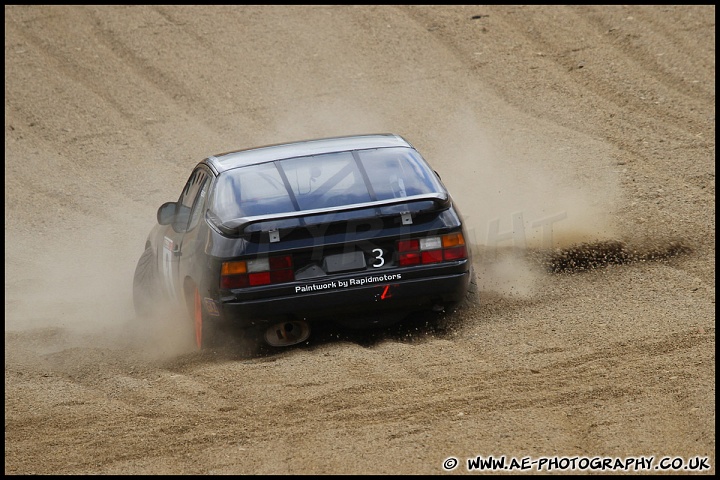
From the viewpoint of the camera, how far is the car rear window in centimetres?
783

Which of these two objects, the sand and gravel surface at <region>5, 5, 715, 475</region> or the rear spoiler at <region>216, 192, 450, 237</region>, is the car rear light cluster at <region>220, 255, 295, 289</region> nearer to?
the rear spoiler at <region>216, 192, 450, 237</region>

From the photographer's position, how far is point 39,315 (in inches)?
410

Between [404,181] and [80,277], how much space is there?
18.4ft

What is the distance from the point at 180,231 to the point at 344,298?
73.4 inches

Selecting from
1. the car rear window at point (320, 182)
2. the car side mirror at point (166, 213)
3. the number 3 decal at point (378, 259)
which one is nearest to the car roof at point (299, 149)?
the car rear window at point (320, 182)

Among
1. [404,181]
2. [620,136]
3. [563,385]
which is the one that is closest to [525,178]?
[620,136]

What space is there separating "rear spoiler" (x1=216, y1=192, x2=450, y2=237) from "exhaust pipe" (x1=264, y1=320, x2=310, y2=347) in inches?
32.4

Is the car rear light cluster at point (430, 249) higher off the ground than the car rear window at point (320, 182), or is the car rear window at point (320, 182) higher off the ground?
the car rear window at point (320, 182)

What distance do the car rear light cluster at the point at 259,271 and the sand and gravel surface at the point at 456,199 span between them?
62 centimetres

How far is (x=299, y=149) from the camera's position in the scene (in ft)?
28.2

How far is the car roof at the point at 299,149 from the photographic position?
8.41 meters

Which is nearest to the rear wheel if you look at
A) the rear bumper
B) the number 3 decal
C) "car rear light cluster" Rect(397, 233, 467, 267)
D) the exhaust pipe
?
the rear bumper

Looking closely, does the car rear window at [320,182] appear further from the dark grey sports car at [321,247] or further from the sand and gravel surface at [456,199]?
the sand and gravel surface at [456,199]

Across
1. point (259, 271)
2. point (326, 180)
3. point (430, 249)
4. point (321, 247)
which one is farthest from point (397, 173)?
point (259, 271)
